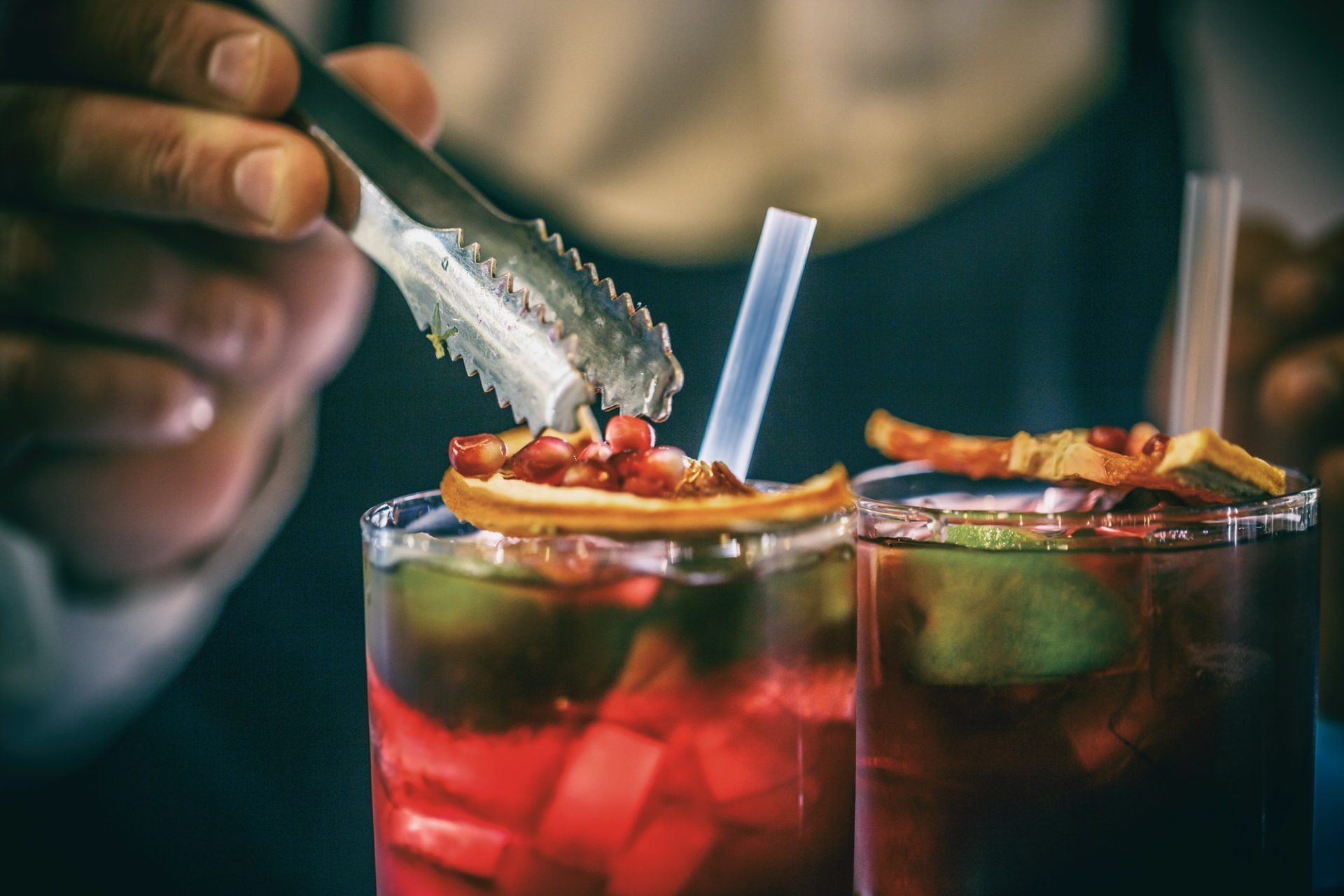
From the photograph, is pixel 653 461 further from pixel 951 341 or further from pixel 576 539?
pixel 951 341

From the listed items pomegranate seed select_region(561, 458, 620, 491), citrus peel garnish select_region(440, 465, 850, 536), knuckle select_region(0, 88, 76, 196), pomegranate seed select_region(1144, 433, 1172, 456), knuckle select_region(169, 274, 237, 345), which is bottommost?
citrus peel garnish select_region(440, 465, 850, 536)

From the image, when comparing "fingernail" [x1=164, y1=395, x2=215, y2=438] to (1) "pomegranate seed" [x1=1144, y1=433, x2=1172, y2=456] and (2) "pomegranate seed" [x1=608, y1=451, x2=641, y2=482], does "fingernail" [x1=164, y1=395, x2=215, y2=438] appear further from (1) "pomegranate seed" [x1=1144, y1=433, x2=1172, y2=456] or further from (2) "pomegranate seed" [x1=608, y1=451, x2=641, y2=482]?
(1) "pomegranate seed" [x1=1144, y1=433, x2=1172, y2=456]

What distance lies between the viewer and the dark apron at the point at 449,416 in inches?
44.9

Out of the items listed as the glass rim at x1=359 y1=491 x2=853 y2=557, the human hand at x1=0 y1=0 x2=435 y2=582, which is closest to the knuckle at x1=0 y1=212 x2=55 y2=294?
the human hand at x1=0 y1=0 x2=435 y2=582

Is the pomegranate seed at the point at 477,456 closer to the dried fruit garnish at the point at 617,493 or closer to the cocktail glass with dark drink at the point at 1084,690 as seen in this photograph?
the dried fruit garnish at the point at 617,493

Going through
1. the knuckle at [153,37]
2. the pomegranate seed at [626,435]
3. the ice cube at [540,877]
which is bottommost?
the ice cube at [540,877]

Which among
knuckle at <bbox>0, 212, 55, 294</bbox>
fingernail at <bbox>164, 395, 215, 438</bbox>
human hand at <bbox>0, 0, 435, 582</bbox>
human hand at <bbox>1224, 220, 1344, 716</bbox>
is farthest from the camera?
human hand at <bbox>1224, 220, 1344, 716</bbox>

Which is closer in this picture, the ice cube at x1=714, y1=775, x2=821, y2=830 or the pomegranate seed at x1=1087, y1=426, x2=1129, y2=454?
the ice cube at x1=714, y1=775, x2=821, y2=830

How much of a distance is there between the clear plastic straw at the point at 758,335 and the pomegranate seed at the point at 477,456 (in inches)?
5.9

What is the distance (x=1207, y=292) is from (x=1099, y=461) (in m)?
0.25

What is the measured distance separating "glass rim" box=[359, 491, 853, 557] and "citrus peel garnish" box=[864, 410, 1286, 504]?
0.67 ft

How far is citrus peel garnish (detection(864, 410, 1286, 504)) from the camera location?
69 cm

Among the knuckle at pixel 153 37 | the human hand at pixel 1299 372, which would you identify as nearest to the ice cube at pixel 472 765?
the knuckle at pixel 153 37

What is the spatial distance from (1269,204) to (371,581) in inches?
80.8
